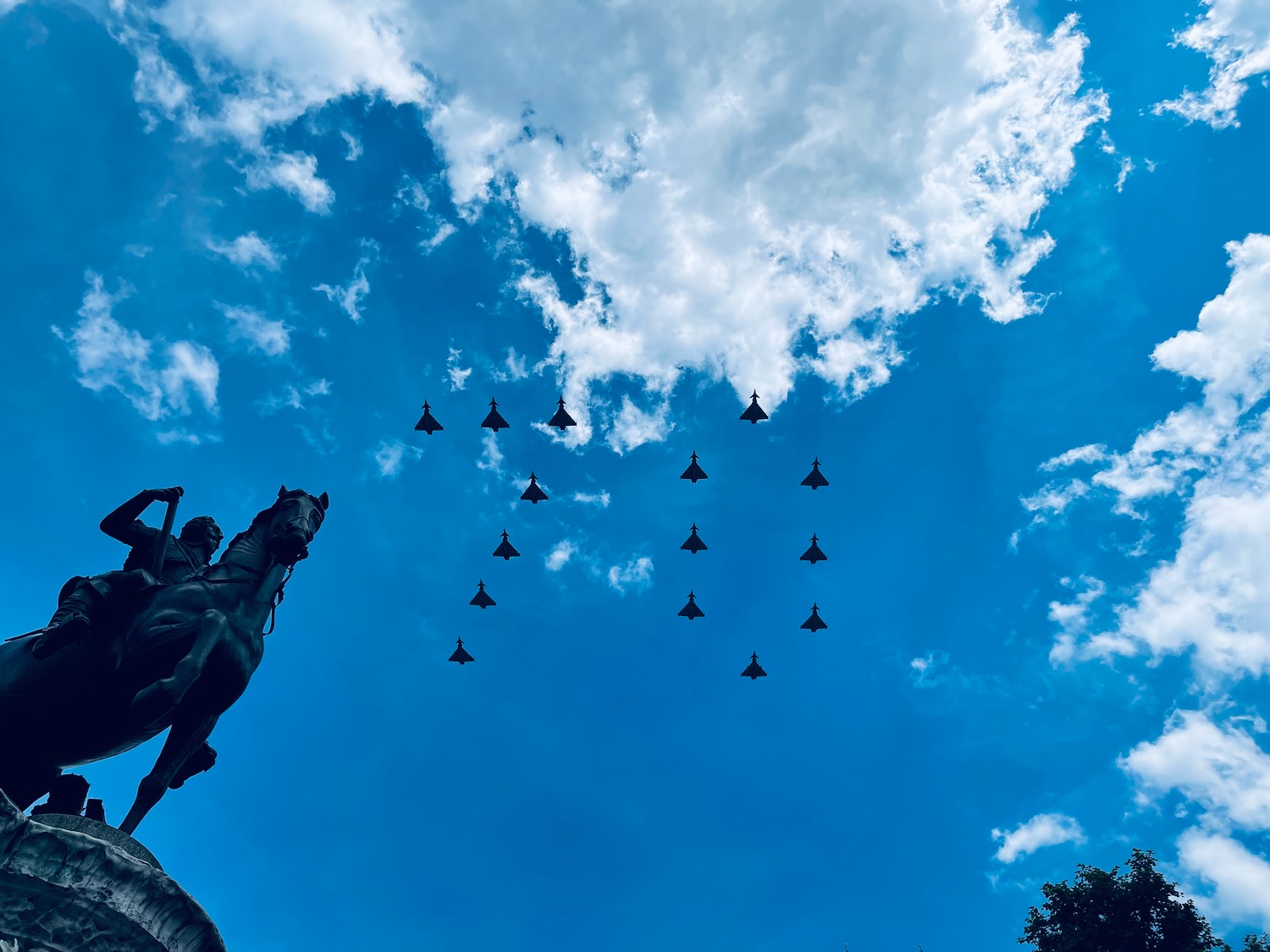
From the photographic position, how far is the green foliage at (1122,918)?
82.9 ft

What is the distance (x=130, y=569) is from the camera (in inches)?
338

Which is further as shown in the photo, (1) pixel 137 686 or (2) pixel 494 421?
(2) pixel 494 421

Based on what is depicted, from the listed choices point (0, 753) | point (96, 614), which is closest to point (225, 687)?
point (96, 614)

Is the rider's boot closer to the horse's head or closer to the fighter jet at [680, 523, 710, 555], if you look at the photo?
the horse's head

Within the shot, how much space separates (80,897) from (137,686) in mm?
2402

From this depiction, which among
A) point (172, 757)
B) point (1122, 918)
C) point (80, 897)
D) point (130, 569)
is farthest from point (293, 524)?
point (1122, 918)

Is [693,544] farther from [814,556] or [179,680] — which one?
[179,680]

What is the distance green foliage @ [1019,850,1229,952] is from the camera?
82.9 feet

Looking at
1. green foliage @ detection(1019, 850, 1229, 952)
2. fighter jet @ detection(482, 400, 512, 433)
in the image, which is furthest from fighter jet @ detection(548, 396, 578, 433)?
green foliage @ detection(1019, 850, 1229, 952)

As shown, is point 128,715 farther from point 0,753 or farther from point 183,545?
point 183,545

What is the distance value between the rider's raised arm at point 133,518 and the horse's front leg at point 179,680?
162cm

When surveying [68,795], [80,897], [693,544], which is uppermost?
[693,544]

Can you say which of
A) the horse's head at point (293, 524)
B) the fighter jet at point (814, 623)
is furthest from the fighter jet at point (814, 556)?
the horse's head at point (293, 524)

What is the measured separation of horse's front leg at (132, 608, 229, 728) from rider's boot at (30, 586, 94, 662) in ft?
2.53
